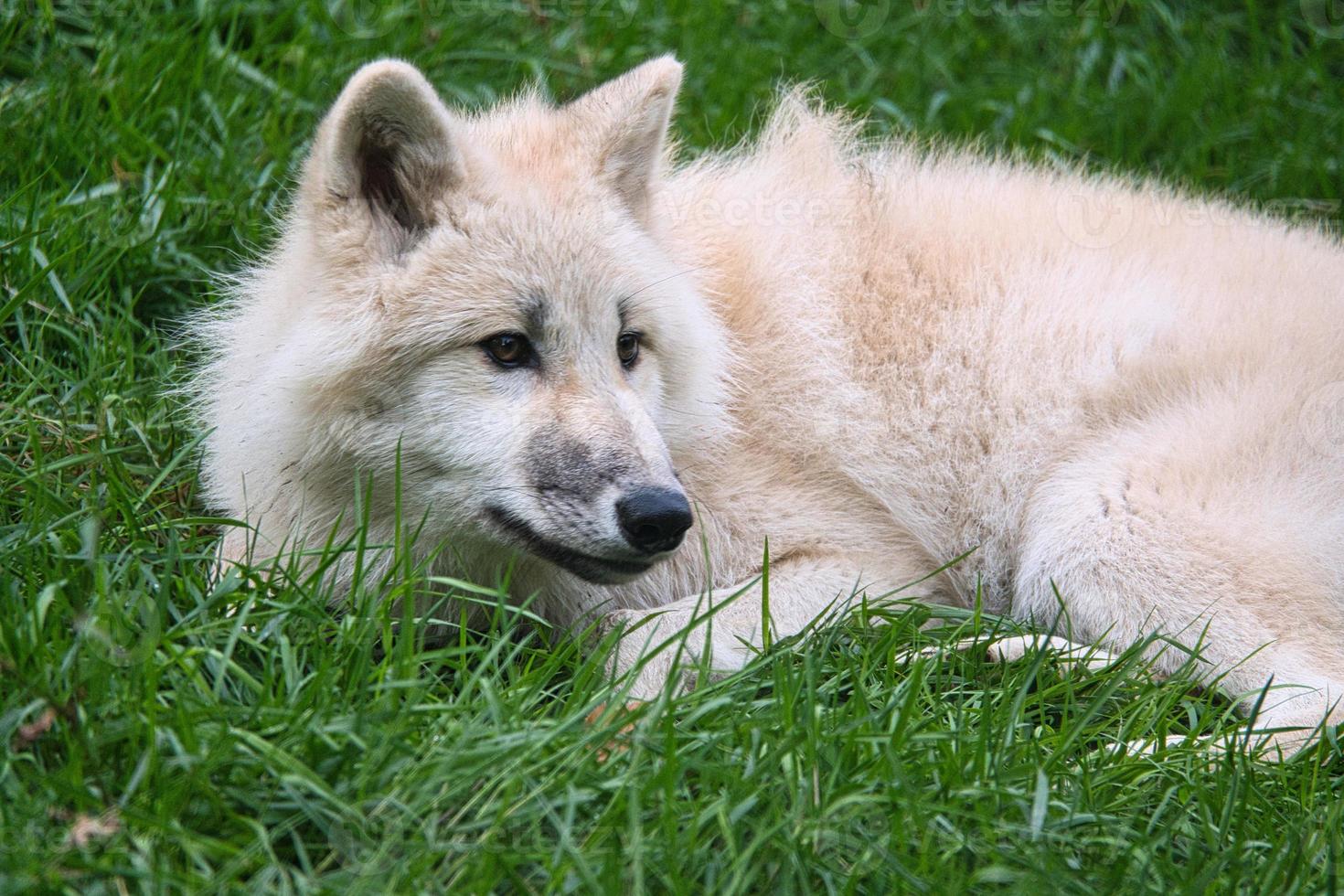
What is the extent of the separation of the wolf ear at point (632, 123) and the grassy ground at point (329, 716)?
1.39 m

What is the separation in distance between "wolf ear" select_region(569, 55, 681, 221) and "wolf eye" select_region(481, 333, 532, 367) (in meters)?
0.71

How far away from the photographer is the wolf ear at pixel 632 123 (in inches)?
158

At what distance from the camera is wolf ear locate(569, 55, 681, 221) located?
13.1 feet

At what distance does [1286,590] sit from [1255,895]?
4.27ft

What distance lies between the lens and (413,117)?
354 centimetres

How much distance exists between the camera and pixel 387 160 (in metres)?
3.67
